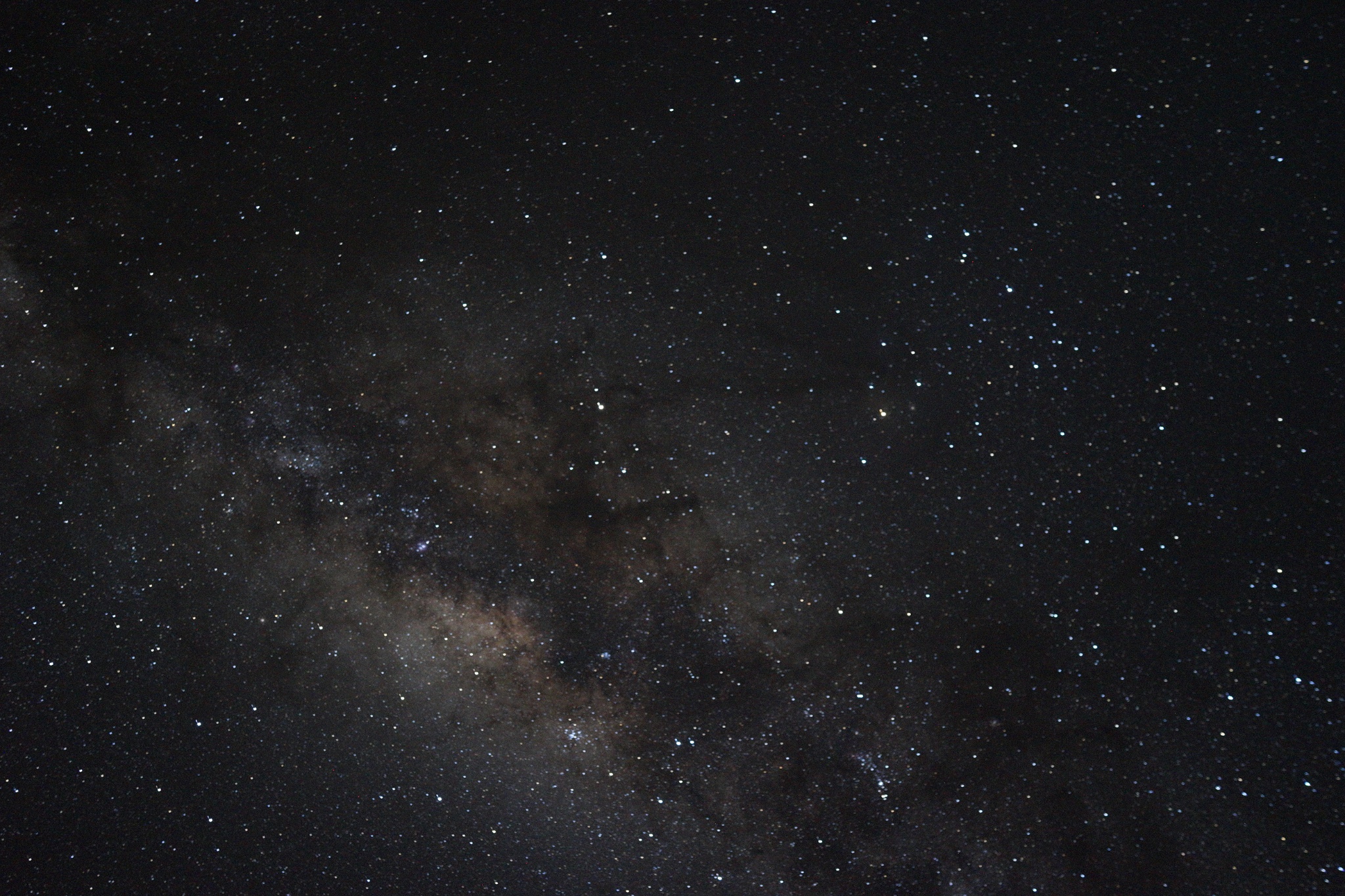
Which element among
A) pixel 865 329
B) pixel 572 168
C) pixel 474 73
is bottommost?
pixel 865 329

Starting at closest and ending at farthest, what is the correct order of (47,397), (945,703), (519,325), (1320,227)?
(1320,227)
(945,703)
(519,325)
(47,397)

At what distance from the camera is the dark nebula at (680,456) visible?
6.87ft

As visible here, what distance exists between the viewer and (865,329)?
2352 mm

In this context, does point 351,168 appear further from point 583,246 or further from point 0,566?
point 0,566

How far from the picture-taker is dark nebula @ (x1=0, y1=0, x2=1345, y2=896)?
2.09 metres

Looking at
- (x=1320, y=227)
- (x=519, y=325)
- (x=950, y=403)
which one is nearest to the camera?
(x=1320, y=227)

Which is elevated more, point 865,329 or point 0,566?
point 865,329

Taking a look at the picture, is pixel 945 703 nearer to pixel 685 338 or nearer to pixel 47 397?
pixel 685 338

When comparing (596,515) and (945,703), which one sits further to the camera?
(596,515)

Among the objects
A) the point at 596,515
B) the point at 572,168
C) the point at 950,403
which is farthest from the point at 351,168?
the point at 950,403

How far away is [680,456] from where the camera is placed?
2.61 metres

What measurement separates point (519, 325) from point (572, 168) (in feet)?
2.11

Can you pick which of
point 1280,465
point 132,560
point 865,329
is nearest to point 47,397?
point 132,560

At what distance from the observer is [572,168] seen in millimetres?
2559
